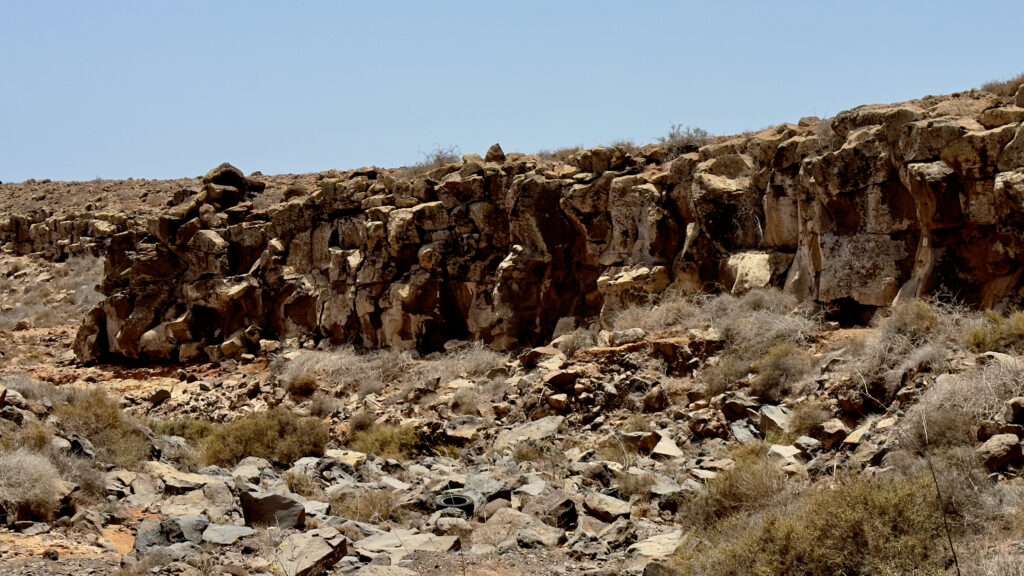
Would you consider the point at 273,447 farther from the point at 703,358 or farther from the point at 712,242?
the point at 712,242

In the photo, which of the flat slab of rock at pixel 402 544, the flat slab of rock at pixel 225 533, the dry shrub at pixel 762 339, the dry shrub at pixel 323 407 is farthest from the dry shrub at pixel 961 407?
the dry shrub at pixel 323 407

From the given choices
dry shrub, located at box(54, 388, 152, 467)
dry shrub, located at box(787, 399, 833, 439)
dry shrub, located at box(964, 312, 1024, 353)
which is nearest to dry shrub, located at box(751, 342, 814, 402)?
dry shrub, located at box(787, 399, 833, 439)

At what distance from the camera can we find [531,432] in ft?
44.4

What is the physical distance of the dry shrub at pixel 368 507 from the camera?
988 centimetres

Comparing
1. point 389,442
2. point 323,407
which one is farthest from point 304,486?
point 323,407

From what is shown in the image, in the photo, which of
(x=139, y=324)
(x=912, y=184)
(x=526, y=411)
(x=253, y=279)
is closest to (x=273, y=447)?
(x=526, y=411)

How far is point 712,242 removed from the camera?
16562 mm

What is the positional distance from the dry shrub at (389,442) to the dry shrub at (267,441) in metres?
0.74

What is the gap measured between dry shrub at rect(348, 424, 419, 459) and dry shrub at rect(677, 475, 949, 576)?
24.8 ft

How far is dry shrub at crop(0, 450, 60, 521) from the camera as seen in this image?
8.37 meters

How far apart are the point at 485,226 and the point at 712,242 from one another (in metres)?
5.56

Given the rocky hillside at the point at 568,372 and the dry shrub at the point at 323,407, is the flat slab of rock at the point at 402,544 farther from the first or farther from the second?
the dry shrub at the point at 323,407

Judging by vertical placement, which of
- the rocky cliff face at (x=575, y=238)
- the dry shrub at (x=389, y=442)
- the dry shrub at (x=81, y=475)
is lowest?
the dry shrub at (x=389, y=442)

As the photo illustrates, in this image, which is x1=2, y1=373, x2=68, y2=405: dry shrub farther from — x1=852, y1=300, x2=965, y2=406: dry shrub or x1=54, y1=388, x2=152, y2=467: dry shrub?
x1=852, y1=300, x2=965, y2=406: dry shrub
